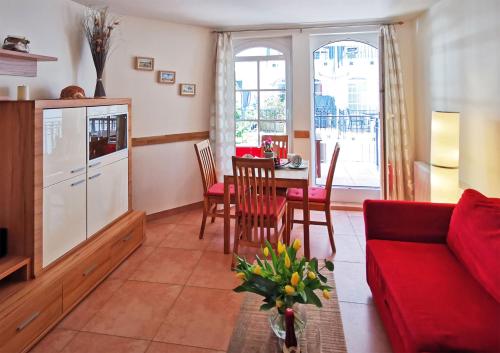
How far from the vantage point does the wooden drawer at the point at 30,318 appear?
177 centimetres

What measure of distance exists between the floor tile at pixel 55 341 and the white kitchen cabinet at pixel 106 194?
2.57 feet

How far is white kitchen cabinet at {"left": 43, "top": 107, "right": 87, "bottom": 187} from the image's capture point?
2207 mm

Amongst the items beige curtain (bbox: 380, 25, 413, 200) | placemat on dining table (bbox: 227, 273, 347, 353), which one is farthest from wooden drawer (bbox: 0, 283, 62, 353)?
beige curtain (bbox: 380, 25, 413, 200)

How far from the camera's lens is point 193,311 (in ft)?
7.68

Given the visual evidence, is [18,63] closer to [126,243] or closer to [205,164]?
[126,243]

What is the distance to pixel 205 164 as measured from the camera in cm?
381

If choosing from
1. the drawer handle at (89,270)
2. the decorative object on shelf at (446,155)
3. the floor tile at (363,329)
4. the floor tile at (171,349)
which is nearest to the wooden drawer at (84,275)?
the drawer handle at (89,270)

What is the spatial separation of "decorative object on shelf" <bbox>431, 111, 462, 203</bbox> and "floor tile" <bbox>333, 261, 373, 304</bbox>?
34.4 inches

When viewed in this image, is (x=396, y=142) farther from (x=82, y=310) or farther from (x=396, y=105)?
(x=82, y=310)

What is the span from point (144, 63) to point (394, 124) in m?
3.09

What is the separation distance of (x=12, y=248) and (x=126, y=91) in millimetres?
2361

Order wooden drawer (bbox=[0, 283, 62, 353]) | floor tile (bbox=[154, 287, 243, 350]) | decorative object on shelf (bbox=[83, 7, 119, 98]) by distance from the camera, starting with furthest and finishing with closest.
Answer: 1. decorative object on shelf (bbox=[83, 7, 119, 98])
2. floor tile (bbox=[154, 287, 243, 350])
3. wooden drawer (bbox=[0, 283, 62, 353])

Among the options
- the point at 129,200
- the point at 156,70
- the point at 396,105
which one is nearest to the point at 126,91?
the point at 156,70

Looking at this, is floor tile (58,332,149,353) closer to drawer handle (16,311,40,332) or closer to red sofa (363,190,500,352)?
drawer handle (16,311,40,332)
